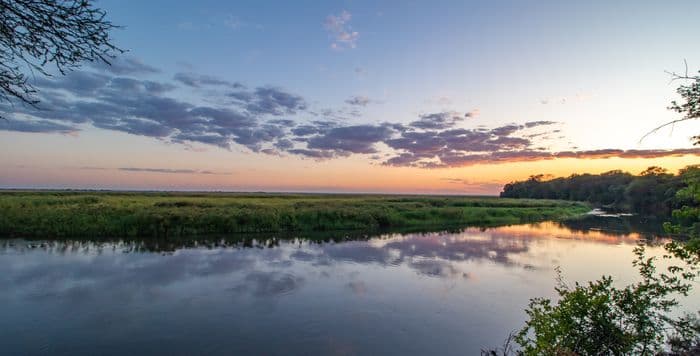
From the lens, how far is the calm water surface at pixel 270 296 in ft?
26.7

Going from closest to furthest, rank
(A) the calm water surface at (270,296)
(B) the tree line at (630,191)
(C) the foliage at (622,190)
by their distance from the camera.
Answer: (A) the calm water surface at (270,296) → (B) the tree line at (630,191) → (C) the foliage at (622,190)

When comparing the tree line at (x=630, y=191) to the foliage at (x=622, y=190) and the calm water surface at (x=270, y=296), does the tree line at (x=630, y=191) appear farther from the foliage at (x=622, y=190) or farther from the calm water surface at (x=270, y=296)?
the calm water surface at (x=270, y=296)

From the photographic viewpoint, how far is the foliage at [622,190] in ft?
184

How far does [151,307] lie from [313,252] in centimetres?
986

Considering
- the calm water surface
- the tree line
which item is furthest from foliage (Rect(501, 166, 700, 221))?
the calm water surface

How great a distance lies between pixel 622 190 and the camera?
91.5 metres

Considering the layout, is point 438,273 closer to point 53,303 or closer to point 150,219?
point 53,303

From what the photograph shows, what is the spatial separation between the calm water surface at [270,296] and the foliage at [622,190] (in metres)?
6.03

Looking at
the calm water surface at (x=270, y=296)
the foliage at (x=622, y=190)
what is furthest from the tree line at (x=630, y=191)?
the calm water surface at (x=270, y=296)

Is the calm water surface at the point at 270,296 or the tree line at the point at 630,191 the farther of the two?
the tree line at the point at 630,191

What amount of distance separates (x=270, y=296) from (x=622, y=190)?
106896mm

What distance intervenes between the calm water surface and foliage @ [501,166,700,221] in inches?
238

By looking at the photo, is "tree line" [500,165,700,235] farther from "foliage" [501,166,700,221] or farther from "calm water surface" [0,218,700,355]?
"calm water surface" [0,218,700,355]

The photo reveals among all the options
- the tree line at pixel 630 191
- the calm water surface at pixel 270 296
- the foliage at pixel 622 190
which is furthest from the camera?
the foliage at pixel 622 190
